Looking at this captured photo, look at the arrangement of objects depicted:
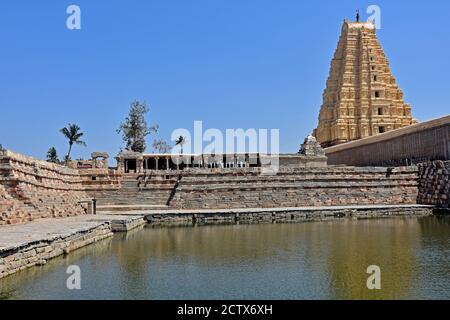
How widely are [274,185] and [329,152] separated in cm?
1960

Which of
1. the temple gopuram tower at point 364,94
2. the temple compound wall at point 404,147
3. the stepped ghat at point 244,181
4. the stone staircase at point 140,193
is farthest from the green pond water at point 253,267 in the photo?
the temple gopuram tower at point 364,94

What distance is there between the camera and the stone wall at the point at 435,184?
31.7 metres

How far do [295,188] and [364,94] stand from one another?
21.1m

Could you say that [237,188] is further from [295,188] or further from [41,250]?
[41,250]

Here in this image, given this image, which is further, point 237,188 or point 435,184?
point 237,188

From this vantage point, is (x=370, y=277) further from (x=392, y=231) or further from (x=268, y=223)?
(x=268, y=223)

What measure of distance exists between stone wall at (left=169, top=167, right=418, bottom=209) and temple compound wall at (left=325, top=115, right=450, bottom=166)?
1986 millimetres

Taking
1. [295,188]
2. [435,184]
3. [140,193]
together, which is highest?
[435,184]

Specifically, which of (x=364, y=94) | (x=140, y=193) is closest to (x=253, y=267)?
(x=140, y=193)

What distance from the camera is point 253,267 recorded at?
44.7 feet

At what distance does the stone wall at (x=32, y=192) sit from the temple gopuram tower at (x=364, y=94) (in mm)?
29855

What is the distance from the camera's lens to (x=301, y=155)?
136ft
